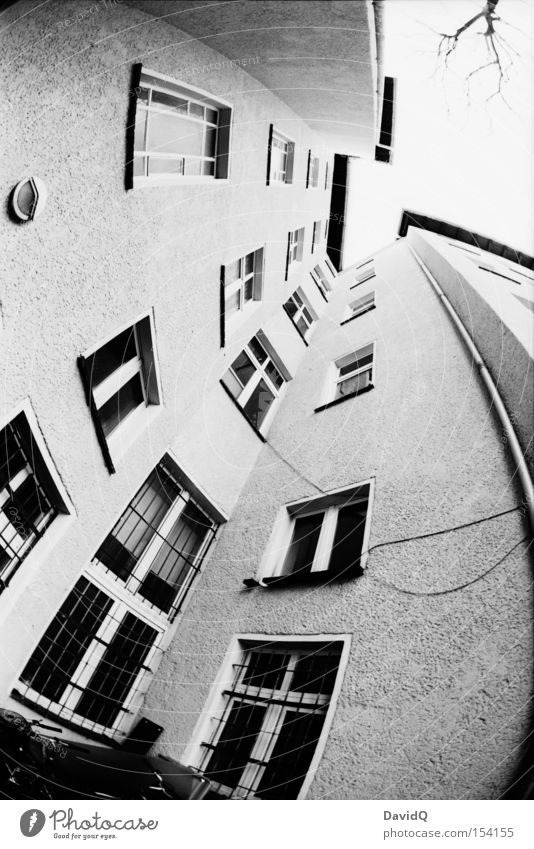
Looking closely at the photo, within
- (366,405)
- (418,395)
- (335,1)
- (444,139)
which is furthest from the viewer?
(366,405)

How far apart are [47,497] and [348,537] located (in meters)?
1.65

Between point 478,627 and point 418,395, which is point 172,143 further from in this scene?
point 478,627

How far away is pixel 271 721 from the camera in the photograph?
1935 millimetres

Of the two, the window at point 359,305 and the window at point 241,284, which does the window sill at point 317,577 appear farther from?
the window at point 359,305

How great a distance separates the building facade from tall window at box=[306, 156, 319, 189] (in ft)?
2.77

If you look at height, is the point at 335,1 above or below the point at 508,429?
above

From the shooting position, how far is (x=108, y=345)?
7.82 ft

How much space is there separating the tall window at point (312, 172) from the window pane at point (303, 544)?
142 inches

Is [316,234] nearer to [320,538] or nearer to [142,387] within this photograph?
[142,387]

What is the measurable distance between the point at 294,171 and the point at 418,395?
2.62 metres

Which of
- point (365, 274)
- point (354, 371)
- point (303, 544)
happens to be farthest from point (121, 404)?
point (365, 274)

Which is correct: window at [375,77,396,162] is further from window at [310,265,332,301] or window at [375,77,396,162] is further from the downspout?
window at [310,265,332,301]

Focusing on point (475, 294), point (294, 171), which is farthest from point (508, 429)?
point (294, 171)

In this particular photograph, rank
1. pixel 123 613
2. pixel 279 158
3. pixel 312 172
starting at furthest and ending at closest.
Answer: pixel 312 172 < pixel 279 158 < pixel 123 613
